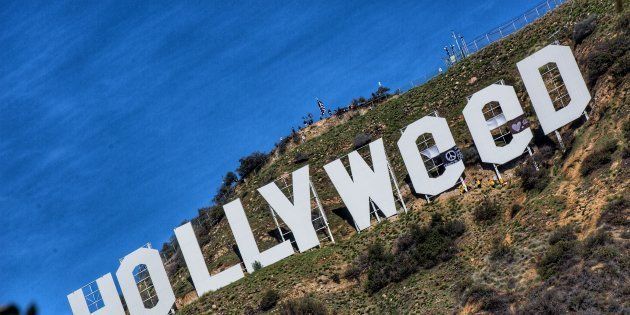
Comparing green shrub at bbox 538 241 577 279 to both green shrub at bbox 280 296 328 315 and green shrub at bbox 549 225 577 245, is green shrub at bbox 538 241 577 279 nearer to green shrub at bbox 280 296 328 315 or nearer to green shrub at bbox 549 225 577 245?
green shrub at bbox 549 225 577 245

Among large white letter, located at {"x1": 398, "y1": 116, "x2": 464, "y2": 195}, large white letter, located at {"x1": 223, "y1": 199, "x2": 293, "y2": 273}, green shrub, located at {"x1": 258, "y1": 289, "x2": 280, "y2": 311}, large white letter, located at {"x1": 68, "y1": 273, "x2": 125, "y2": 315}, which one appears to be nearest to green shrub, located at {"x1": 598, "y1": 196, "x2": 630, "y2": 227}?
large white letter, located at {"x1": 398, "y1": 116, "x2": 464, "y2": 195}

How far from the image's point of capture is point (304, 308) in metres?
46.2

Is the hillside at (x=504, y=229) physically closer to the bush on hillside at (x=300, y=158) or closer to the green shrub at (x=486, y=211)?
the green shrub at (x=486, y=211)

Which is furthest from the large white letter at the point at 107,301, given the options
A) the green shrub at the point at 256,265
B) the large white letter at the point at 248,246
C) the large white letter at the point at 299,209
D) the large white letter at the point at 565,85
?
the large white letter at the point at 565,85

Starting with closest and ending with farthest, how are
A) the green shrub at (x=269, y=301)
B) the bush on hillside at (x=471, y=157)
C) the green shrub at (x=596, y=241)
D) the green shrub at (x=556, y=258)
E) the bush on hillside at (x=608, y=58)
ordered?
1. the green shrub at (x=596, y=241)
2. the green shrub at (x=556, y=258)
3. the green shrub at (x=269, y=301)
4. the bush on hillside at (x=608, y=58)
5. the bush on hillside at (x=471, y=157)

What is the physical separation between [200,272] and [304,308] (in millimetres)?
10359

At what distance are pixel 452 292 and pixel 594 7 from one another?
102 ft

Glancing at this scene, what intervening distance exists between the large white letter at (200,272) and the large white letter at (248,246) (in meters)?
1.13

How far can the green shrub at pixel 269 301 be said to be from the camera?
159ft

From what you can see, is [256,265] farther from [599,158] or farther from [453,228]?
[599,158]

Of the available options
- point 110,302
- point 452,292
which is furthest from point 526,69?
point 110,302

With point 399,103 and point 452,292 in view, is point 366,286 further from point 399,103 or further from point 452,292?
point 399,103

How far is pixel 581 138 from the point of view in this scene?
1885 inches

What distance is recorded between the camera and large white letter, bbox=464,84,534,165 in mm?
51287
